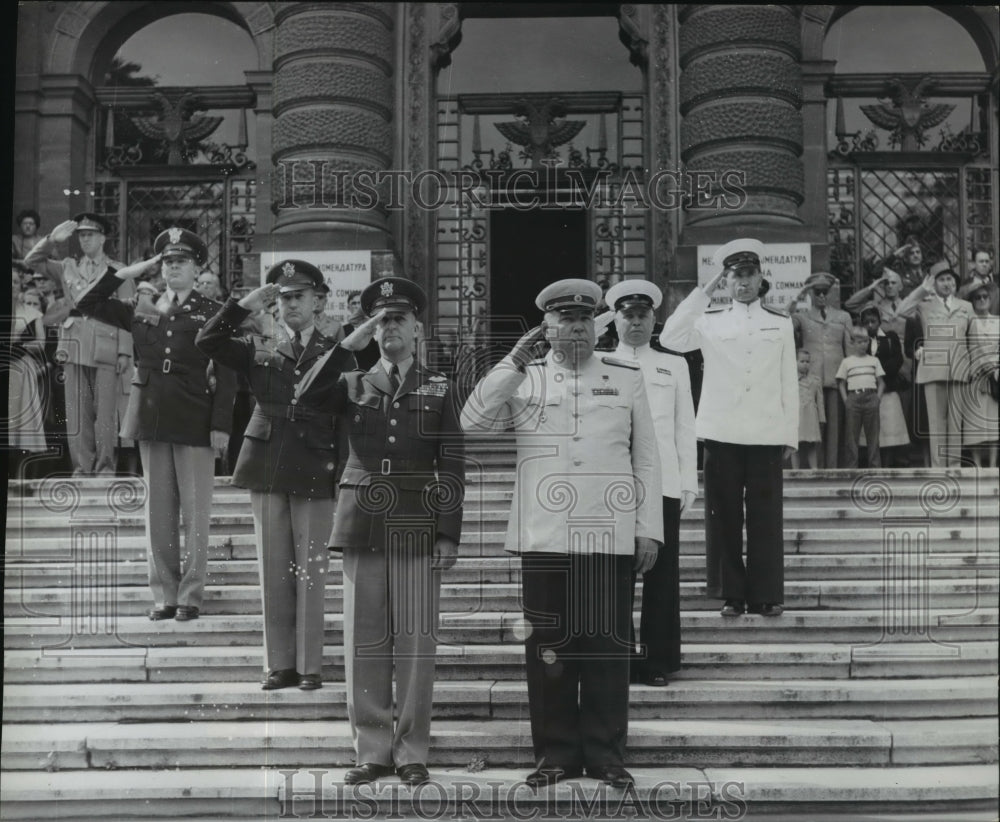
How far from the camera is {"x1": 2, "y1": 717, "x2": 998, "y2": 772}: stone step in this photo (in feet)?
15.4

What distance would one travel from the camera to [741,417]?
5.62 m

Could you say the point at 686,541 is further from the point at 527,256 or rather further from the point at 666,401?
the point at 527,256

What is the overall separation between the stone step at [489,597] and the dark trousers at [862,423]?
1.45 metres

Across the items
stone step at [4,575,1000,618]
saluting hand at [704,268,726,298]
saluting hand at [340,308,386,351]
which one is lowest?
stone step at [4,575,1000,618]

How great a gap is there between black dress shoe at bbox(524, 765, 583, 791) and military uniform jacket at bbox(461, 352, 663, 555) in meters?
0.84

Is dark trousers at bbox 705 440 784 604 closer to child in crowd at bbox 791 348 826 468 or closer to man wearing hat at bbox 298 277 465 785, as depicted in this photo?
child in crowd at bbox 791 348 826 468

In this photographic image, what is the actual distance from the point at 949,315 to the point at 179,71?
4607mm

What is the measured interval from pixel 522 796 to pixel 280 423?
1973mm

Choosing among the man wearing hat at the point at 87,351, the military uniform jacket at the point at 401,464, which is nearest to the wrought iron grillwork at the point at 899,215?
the military uniform jacket at the point at 401,464

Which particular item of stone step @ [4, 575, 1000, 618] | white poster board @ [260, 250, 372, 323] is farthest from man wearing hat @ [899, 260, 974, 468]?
white poster board @ [260, 250, 372, 323]

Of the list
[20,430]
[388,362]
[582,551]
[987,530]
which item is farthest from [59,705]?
[987,530]

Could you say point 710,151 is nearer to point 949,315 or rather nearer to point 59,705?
point 949,315

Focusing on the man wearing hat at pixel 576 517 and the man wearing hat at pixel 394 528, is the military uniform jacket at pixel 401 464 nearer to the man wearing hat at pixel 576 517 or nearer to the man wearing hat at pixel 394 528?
the man wearing hat at pixel 394 528

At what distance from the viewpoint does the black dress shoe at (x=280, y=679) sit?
504 centimetres
